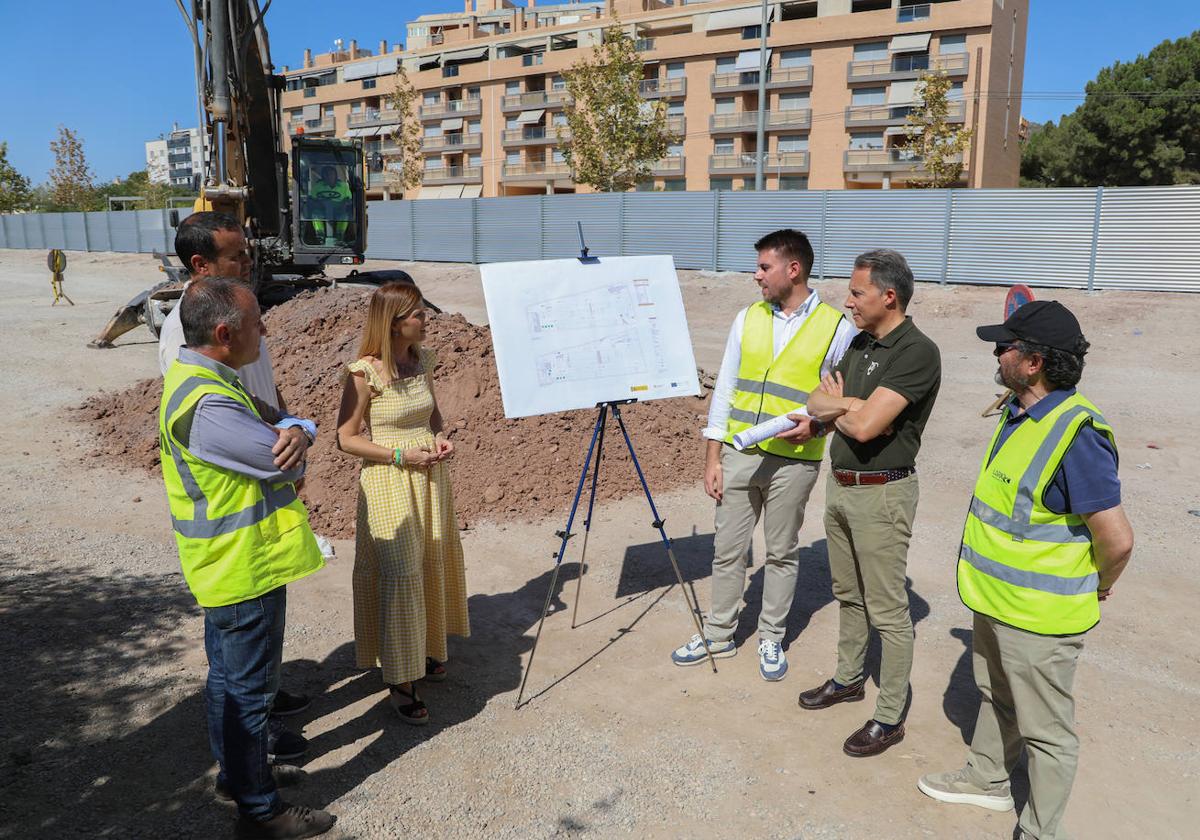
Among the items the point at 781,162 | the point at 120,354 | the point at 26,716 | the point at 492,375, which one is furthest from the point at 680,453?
the point at 781,162

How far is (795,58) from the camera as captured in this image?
164ft

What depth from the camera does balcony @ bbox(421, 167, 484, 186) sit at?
210 feet

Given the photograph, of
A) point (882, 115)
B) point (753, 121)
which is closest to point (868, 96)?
point (882, 115)

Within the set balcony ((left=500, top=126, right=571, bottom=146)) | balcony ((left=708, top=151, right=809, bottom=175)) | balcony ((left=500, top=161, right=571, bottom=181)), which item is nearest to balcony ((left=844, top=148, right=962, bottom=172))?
balcony ((left=708, top=151, right=809, bottom=175))

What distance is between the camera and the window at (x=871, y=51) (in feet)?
155

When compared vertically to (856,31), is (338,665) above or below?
below

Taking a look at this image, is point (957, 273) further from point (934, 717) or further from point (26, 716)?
point (26, 716)

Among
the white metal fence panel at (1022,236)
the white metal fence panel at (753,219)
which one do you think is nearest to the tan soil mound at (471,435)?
the white metal fence panel at (1022,236)

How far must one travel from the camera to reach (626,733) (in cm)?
400

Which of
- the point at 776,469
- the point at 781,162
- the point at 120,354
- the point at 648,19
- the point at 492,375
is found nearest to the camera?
the point at 776,469

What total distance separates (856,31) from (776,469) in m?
50.2

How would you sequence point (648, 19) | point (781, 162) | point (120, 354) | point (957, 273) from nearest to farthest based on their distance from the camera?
1. point (120, 354)
2. point (957, 273)
3. point (781, 162)
4. point (648, 19)

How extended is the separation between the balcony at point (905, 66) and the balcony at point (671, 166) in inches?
445

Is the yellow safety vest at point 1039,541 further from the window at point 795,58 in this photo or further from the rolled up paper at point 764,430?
the window at point 795,58
